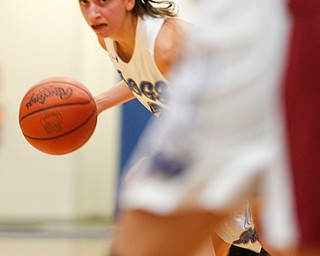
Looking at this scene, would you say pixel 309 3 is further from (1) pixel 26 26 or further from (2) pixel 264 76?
(1) pixel 26 26

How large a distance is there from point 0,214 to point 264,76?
6.01 metres

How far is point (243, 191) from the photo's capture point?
130 cm

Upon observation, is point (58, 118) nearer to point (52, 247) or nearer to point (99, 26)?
point (99, 26)

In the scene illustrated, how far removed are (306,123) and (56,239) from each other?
512cm

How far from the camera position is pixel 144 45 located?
125 inches

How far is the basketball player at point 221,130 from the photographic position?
1297 mm

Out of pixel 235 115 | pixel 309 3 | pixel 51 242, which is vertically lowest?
pixel 235 115

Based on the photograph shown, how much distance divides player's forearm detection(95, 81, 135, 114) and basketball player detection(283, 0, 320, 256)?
85.5 inches

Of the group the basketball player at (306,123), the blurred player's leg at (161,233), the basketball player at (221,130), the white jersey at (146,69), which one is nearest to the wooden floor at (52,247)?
the white jersey at (146,69)

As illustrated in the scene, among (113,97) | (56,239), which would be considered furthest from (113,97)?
(56,239)

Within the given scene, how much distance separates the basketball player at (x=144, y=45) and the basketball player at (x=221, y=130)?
1.66 m

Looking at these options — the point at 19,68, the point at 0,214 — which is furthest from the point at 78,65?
the point at 0,214

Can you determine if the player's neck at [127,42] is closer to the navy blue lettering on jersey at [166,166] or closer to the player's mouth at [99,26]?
the player's mouth at [99,26]

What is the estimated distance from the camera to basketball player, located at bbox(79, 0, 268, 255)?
3125 millimetres
